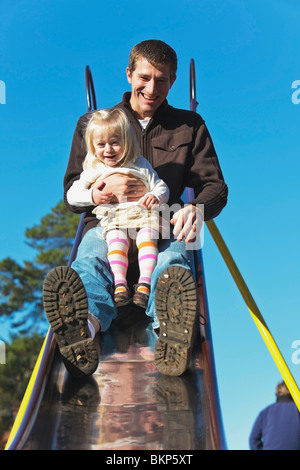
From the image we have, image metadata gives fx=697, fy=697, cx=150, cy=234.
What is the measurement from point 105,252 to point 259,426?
4.61 feet

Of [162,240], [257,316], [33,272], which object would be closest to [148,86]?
[162,240]

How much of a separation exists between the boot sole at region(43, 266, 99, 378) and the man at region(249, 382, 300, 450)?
148 centimetres

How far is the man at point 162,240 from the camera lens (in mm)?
2721

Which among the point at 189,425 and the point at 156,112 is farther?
the point at 156,112

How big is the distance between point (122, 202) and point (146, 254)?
0.30 meters

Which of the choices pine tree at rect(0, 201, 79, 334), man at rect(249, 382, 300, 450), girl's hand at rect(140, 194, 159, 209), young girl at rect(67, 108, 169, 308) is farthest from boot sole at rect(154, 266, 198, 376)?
pine tree at rect(0, 201, 79, 334)

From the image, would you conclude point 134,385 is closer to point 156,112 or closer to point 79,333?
point 79,333

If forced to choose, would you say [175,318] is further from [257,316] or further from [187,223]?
[257,316]

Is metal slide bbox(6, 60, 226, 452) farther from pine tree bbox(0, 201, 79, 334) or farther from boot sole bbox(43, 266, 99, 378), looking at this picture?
pine tree bbox(0, 201, 79, 334)

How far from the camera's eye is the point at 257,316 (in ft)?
12.4

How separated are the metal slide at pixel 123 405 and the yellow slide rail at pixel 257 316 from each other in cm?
63

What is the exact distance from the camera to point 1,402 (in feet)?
44.0
